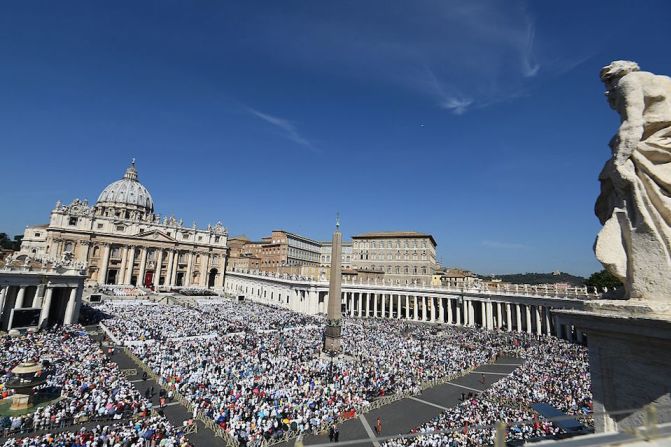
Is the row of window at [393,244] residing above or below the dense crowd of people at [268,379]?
above

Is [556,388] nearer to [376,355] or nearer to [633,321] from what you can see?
[376,355]

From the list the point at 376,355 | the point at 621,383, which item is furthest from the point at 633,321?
the point at 376,355

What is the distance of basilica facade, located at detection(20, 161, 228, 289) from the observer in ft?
219

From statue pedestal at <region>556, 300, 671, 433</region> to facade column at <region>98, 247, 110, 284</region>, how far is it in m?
81.7

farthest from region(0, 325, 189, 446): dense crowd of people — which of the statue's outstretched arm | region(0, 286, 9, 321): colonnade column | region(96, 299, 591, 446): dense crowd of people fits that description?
the statue's outstretched arm

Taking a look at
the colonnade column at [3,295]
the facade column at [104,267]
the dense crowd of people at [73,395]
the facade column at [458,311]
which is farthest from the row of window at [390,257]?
the colonnade column at [3,295]

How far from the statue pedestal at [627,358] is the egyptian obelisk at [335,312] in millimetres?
22043

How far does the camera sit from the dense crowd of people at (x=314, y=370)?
1426cm

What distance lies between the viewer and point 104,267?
69000 mm

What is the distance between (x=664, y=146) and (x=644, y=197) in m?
0.66

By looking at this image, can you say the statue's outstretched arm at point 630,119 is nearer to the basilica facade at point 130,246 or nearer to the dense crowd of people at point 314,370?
the dense crowd of people at point 314,370

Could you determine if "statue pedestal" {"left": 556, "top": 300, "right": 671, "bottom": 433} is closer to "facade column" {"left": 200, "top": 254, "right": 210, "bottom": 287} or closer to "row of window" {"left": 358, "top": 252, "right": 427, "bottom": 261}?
"row of window" {"left": 358, "top": 252, "right": 427, "bottom": 261}

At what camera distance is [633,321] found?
11.7 ft

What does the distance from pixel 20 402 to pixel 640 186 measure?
2195 centimetres
